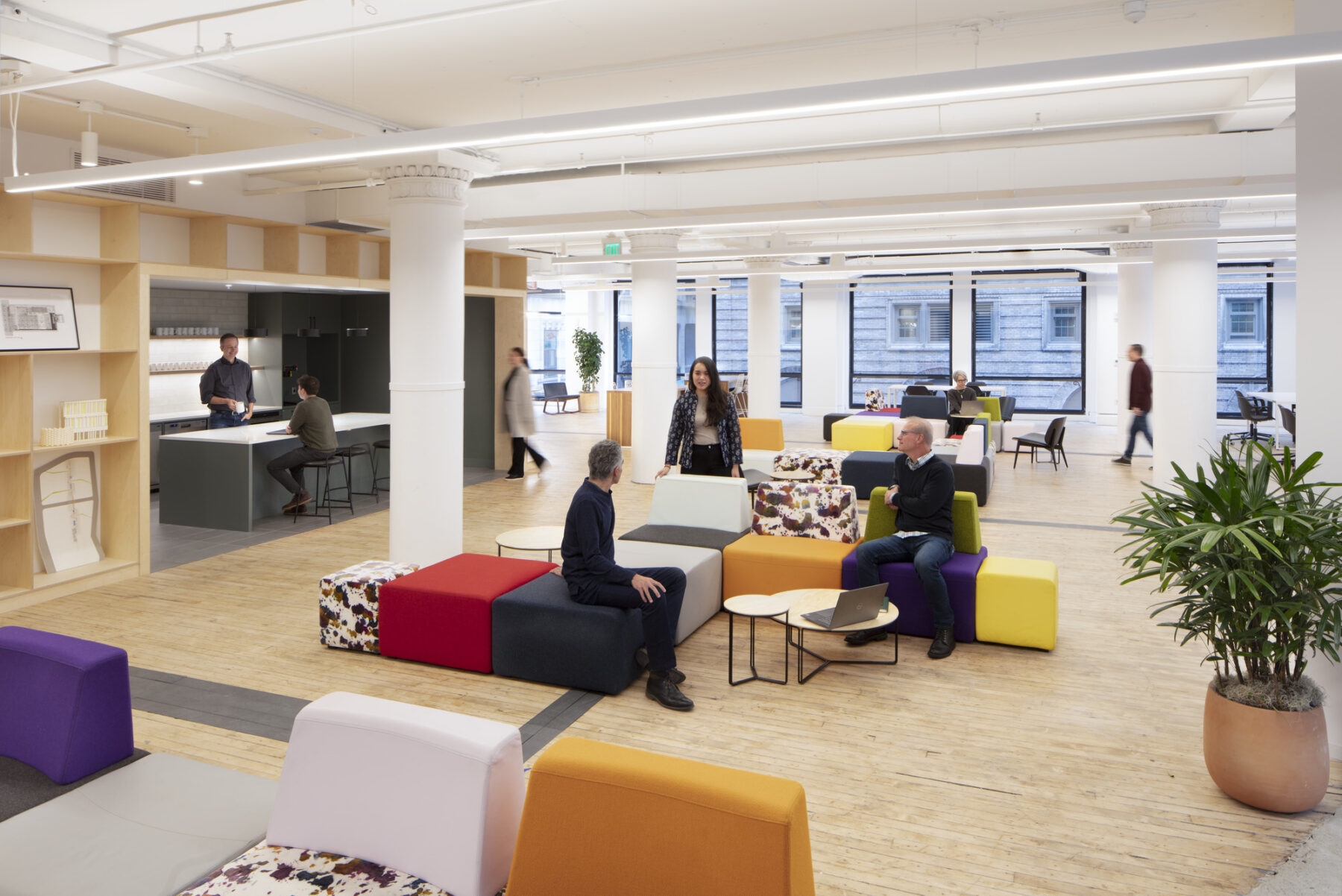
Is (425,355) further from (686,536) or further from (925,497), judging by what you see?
(925,497)

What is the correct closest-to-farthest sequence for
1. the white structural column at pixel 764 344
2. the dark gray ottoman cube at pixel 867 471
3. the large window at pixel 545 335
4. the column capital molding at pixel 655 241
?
the dark gray ottoman cube at pixel 867 471, the column capital molding at pixel 655 241, the white structural column at pixel 764 344, the large window at pixel 545 335

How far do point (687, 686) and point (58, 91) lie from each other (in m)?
6.38

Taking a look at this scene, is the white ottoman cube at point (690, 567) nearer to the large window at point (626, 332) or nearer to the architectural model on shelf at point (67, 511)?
the architectural model on shelf at point (67, 511)

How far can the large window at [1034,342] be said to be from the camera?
2267 centimetres

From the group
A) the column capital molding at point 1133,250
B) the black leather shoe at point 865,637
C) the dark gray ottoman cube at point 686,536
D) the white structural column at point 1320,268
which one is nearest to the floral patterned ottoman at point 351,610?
the dark gray ottoman cube at point 686,536

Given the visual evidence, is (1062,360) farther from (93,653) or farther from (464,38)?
(93,653)

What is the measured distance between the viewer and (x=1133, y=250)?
49.8 feet

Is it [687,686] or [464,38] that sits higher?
[464,38]

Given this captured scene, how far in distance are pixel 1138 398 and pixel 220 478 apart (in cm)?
1293

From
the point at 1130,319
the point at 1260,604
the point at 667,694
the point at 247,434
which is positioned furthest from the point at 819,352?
the point at 1260,604

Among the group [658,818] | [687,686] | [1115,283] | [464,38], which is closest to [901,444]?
[687,686]

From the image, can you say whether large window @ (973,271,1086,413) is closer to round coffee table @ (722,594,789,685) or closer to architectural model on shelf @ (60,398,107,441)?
round coffee table @ (722,594,789,685)

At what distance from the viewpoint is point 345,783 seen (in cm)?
296

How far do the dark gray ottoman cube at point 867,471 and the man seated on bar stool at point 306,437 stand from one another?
19.3 feet
